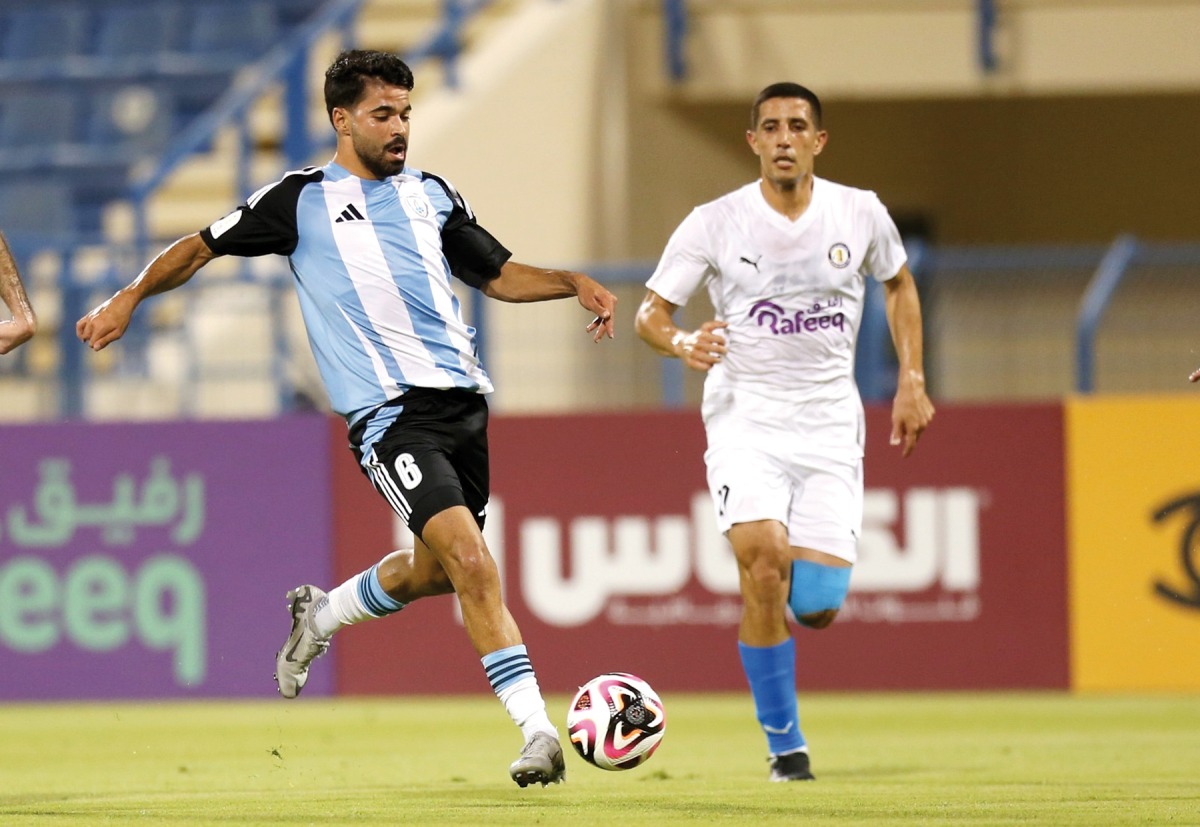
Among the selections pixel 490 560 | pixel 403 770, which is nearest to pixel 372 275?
pixel 490 560

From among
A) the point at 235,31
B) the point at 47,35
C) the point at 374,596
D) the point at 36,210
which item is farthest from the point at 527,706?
the point at 47,35

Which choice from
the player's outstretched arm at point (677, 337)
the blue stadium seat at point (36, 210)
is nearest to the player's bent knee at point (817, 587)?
the player's outstretched arm at point (677, 337)

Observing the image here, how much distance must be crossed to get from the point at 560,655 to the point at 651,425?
1377 mm

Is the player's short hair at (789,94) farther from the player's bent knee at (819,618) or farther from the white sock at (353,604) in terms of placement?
the white sock at (353,604)

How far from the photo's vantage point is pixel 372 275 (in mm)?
7012

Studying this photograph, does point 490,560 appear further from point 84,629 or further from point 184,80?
point 184,80

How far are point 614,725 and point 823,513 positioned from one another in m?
1.57

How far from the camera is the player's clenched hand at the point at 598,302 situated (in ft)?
22.5

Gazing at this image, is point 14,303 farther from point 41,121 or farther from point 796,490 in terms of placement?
point 41,121

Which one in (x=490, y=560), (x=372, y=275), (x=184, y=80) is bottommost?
(x=490, y=560)

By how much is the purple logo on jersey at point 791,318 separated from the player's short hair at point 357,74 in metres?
1.65

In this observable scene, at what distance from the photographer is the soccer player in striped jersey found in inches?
273

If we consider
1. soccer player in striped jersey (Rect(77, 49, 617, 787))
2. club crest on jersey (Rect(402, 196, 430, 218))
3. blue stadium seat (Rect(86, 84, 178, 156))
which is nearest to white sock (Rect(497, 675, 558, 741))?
soccer player in striped jersey (Rect(77, 49, 617, 787))

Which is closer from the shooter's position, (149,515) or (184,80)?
(149,515)
